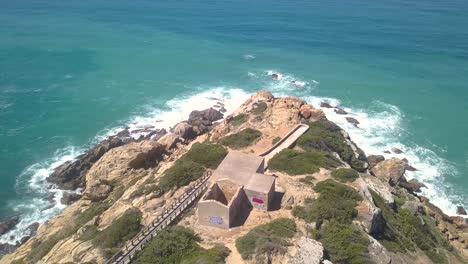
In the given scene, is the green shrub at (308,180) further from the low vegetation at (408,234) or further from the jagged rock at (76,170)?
the jagged rock at (76,170)

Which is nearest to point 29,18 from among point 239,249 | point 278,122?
point 278,122

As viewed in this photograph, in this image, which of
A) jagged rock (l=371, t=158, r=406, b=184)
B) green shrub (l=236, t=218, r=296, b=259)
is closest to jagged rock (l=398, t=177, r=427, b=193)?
jagged rock (l=371, t=158, r=406, b=184)

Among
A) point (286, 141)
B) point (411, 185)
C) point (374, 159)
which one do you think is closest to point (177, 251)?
point (286, 141)

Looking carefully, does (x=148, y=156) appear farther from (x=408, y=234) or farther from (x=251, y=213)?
(x=408, y=234)

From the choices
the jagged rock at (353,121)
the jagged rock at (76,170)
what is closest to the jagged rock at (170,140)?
the jagged rock at (76,170)

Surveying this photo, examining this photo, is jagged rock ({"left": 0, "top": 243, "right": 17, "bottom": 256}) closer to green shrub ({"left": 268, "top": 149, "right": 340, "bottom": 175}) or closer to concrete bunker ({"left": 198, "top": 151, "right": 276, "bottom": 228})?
concrete bunker ({"left": 198, "top": 151, "right": 276, "bottom": 228})

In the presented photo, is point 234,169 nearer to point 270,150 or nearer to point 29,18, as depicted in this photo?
point 270,150
